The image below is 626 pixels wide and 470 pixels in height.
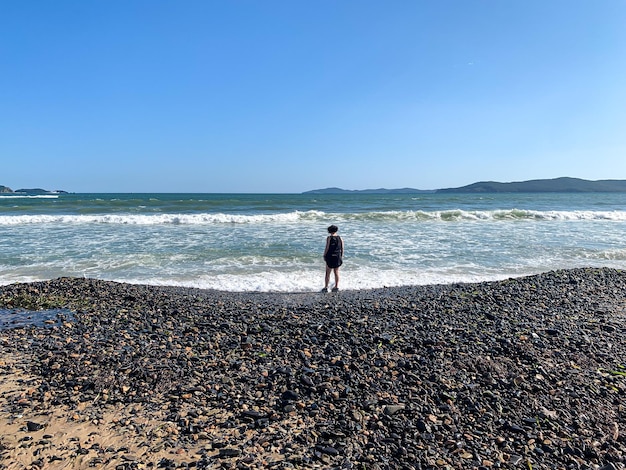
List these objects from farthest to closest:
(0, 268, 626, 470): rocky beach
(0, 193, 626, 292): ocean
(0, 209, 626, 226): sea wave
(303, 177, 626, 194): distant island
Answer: (303, 177, 626, 194): distant island → (0, 209, 626, 226): sea wave → (0, 193, 626, 292): ocean → (0, 268, 626, 470): rocky beach

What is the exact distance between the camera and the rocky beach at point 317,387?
2.86 m

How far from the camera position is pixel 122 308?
246 inches

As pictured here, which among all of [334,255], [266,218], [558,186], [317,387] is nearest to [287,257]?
[334,255]

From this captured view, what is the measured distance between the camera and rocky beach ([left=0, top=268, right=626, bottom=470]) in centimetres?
286

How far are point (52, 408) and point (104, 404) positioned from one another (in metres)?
0.44

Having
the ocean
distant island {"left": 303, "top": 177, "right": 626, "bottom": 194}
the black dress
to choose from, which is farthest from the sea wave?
distant island {"left": 303, "top": 177, "right": 626, "bottom": 194}

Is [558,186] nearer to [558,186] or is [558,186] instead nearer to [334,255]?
[558,186]

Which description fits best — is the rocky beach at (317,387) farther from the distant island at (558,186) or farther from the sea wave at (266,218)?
the distant island at (558,186)

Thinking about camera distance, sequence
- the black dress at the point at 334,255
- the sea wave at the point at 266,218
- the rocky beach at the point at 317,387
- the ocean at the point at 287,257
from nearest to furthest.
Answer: the rocky beach at the point at 317,387 < the black dress at the point at 334,255 < the ocean at the point at 287,257 < the sea wave at the point at 266,218

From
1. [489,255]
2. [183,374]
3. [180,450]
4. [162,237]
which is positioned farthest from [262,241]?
[180,450]

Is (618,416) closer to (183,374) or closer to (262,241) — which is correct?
(183,374)

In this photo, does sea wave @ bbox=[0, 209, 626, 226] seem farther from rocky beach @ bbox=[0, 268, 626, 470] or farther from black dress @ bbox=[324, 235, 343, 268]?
rocky beach @ bbox=[0, 268, 626, 470]

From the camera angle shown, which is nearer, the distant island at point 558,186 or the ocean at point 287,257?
the ocean at point 287,257

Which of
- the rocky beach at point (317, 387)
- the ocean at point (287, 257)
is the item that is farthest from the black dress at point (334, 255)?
the rocky beach at point (317, 387)
